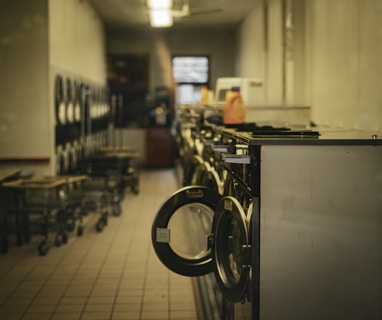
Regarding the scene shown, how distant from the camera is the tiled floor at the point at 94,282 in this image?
4.34m

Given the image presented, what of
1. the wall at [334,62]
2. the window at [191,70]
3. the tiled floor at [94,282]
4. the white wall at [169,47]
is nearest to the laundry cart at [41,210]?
the tiled floor at [94,282]

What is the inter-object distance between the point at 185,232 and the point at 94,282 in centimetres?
167

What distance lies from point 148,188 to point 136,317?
6.39m

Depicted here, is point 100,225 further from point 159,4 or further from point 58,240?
point 159,4

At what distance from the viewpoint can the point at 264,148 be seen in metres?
2.53

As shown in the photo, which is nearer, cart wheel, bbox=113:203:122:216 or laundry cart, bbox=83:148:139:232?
laundry cart, bbox=83:148:139:232

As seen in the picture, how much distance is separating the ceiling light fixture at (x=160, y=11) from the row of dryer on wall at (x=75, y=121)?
152cm

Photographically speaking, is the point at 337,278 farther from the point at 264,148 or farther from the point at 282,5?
the point at 282,5

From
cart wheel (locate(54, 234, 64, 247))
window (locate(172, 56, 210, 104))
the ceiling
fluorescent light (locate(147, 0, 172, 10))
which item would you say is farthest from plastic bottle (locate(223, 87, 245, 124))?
window (locate(172, 56, 210, 104))

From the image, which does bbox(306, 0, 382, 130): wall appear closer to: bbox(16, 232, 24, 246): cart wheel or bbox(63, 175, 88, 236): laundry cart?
bbox(63, 175, 88, 236): laundry cart

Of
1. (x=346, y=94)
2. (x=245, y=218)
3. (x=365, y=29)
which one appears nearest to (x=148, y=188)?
(x=346, y=94)

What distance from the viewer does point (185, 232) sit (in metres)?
3.69

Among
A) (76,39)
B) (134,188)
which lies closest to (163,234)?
(76,39)

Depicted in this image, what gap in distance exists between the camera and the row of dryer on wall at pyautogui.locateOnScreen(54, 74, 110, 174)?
24.5 ft
